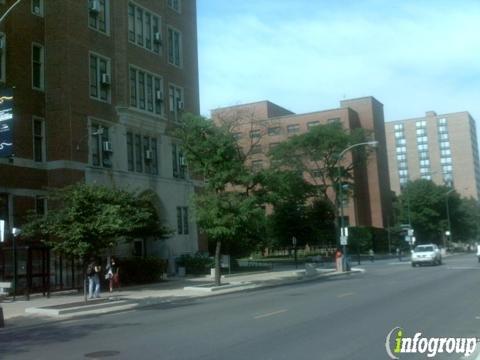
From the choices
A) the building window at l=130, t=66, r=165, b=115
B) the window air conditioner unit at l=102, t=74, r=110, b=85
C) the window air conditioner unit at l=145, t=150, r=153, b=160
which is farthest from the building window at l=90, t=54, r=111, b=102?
the window air conditioner unit at l=145, t=150, r=153, b=160

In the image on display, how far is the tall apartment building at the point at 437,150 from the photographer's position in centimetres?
17988

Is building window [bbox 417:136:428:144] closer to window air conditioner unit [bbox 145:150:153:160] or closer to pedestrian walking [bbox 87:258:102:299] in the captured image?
window air conditioner unit [bbox 145:150:153:160]

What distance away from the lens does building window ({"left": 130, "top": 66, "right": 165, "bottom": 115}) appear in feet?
129

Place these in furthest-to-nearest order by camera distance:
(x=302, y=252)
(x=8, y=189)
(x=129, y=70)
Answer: (x=302, y=252), (x=129, y=70), (x=8, y=189)

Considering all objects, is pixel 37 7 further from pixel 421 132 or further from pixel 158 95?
pixel 421 132

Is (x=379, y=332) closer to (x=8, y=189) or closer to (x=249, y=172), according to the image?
(x=249, y=172)

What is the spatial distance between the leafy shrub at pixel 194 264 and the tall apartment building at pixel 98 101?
879mm

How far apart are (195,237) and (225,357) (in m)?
34.5

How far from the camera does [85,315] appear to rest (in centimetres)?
1975

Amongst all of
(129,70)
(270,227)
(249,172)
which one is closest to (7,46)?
(129,70)

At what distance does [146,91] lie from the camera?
40.6 m

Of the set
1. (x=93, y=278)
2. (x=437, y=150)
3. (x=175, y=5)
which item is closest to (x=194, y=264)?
(x=93, y=278)

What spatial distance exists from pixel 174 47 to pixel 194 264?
52.0ft

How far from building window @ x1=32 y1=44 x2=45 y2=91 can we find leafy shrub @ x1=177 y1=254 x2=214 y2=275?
48.5 feet
